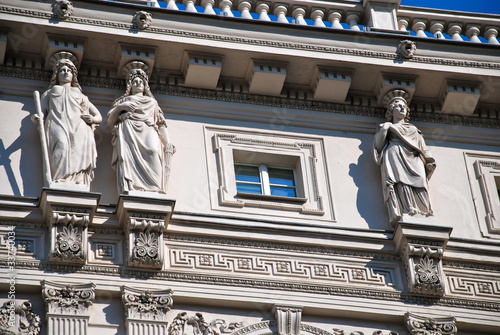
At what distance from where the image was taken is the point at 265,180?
18547 mm

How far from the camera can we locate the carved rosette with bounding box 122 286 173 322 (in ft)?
53.2

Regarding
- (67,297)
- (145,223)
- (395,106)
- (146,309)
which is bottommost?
(146,309)

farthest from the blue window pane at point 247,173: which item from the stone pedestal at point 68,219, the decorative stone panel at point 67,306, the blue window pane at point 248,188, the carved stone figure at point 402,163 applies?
the decorative stone panel at point 67,306

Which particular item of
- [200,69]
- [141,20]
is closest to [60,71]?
[141,20]

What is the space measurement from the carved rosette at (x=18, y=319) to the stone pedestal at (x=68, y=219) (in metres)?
0.74

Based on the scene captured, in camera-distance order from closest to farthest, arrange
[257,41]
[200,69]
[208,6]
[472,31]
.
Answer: [200,69]
[257,41]
[208,6]
[472,31]

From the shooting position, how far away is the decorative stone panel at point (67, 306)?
15870mm

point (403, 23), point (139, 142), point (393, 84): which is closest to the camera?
point (139, 142)

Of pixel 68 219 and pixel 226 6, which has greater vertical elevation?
pixel 226 6

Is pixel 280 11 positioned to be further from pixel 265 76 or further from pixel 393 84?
pixel 393 84

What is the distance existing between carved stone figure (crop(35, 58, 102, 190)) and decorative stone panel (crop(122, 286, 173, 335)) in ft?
5.11

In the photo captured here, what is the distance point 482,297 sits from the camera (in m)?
17.7

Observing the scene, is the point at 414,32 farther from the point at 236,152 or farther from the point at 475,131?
the point at 236,152

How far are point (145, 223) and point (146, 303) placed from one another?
104 centimetres
